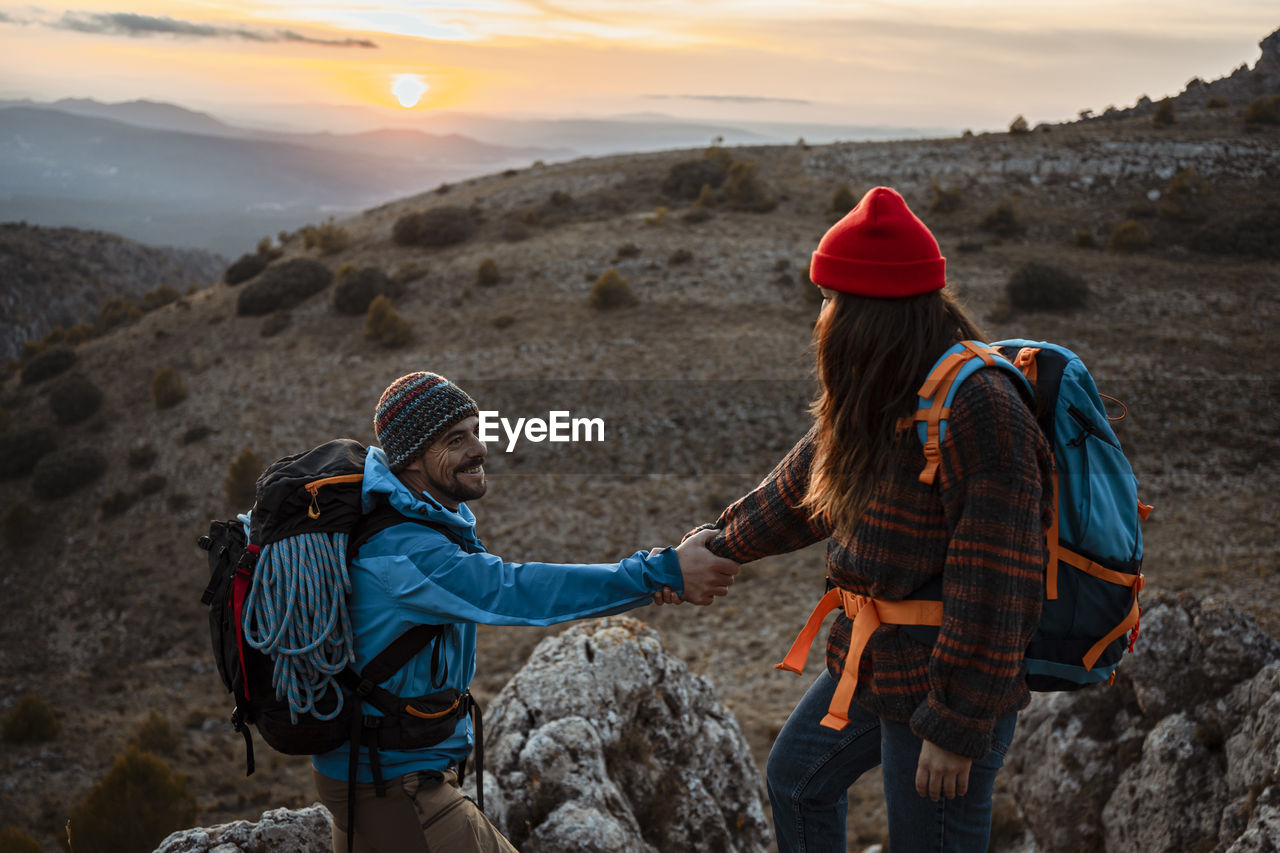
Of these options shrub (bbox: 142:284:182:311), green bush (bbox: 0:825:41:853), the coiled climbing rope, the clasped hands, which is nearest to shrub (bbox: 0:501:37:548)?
green bush (bbox: 0:825:41:853)

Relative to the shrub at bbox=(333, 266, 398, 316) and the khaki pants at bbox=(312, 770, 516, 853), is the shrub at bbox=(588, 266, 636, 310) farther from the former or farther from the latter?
the khaki pants at bbox=(312, 770, 516, 853)

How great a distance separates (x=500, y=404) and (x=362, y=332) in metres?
9.45

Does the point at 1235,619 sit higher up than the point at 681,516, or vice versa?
the point at 1235,619

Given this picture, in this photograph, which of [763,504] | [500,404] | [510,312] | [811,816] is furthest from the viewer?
[510,312]

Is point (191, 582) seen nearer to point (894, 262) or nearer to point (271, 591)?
point (271, 591)

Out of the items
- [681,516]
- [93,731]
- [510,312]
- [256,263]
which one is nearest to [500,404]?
[510,312]

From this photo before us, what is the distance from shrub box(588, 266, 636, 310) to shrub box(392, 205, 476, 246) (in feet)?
39.8

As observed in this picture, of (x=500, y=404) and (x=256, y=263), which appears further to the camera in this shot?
(x=256, y=263)

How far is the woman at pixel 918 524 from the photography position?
225 cm

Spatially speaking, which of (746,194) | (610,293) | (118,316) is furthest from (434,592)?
(118,316)

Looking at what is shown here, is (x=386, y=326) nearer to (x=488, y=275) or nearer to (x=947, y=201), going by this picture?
(x=488, y=275)

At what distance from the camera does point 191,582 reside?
23906 mm

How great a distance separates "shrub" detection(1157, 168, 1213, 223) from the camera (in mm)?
34938

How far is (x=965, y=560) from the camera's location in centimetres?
227
